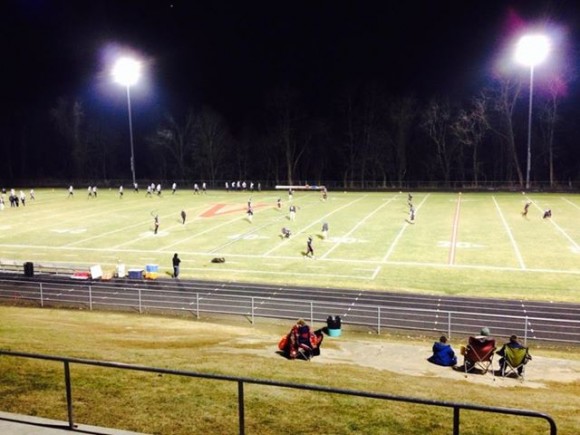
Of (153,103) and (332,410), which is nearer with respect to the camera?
(332,410)

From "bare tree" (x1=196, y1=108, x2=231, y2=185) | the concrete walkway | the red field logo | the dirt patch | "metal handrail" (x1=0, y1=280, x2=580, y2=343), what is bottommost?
"metal handrail" (x1=0, y1=280, x2=580, y2=343)

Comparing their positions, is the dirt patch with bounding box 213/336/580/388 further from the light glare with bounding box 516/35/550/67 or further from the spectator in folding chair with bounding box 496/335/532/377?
the light glare with bounding box 516/35/550/67

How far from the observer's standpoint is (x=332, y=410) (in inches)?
319

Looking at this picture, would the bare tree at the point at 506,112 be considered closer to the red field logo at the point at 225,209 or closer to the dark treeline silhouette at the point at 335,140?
the dark treeline silhouette at the point at 335,140

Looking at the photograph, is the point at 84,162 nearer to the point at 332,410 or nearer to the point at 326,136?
the point at 326,136

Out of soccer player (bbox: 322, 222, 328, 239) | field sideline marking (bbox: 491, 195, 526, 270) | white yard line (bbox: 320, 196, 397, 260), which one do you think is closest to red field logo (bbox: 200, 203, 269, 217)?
white yard line (bbox: 320, 196, 397, 260)

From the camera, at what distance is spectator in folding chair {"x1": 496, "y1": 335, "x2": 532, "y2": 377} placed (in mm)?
13383

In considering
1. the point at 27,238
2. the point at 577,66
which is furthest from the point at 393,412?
the point at 577,66

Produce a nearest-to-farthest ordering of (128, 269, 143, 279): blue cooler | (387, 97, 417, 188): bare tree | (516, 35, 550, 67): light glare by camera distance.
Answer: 1. (128, 269, 143, 279): blue cooler
2. (516, 35, 550, 67): light glare
3. (387, 97, 417, 188): bare tree

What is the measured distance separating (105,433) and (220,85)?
322 ft

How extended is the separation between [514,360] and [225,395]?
26.4 ft

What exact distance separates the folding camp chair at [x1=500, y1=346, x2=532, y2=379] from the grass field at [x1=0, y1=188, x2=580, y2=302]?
1006 centimetres

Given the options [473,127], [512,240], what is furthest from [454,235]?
[473,127]

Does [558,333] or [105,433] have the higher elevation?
[105,433]
